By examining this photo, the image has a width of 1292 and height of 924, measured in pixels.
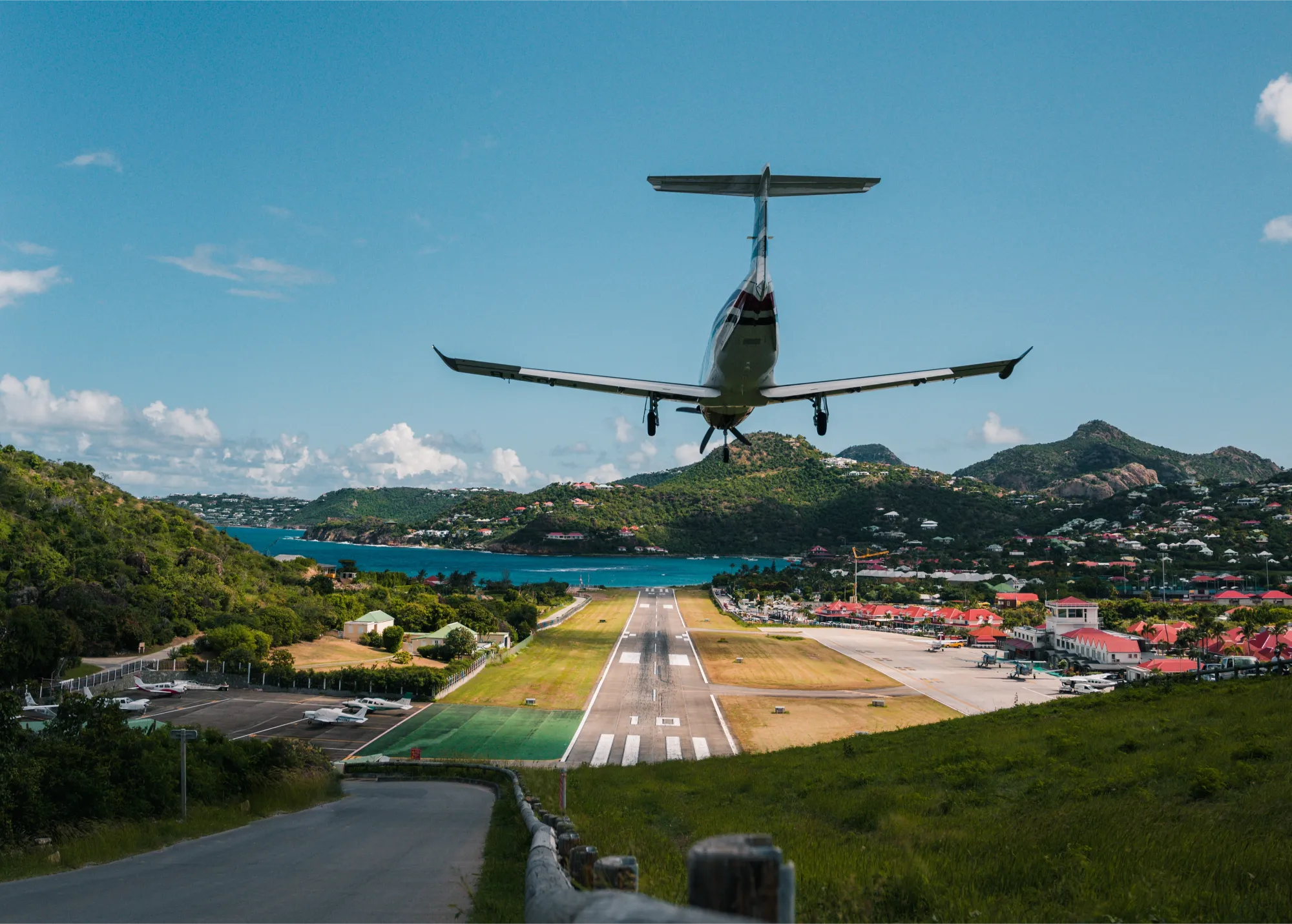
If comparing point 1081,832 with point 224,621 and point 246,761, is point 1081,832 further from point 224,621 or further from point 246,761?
point 224,621

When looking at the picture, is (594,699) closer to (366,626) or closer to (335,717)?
(335,717)

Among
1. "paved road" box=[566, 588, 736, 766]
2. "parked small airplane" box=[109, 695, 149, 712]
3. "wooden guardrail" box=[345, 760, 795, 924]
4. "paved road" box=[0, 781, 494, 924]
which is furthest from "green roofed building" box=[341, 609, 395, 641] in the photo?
"wooden guardrail" box=[345, 760, 795, 924]

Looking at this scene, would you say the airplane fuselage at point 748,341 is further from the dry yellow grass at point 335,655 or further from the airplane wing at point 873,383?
the dry yellow grass at point 335,655

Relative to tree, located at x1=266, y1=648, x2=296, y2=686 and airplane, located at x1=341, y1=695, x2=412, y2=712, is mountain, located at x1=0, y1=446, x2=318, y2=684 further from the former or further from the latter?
airplane, located at x1=341, y1=695, x2=412, y2=712

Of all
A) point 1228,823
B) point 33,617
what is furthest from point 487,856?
point 33,617

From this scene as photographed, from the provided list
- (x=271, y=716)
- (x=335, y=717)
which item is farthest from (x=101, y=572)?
(x=335, y=717)
